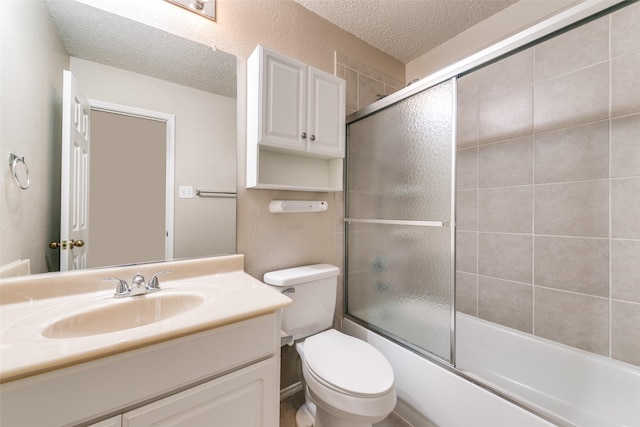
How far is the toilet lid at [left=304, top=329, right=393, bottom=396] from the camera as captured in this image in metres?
1.00

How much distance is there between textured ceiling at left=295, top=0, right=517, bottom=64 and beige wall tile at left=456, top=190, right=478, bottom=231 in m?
1.17

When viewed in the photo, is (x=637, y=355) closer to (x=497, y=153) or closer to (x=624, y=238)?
(x=624, y=238)

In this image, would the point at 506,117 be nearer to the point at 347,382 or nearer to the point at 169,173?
the point at 347,382

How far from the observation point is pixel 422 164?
4.30ft

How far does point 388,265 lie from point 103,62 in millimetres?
1701

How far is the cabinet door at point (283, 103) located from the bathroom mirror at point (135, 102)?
19 cm

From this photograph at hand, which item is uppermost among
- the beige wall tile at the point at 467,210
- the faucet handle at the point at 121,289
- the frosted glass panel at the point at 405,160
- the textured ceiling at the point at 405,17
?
the textured ceiling at the point at 405,17

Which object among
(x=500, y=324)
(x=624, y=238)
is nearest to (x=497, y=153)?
(x=624, y=238)

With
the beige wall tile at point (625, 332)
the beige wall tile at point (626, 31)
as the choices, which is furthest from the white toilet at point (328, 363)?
the beige wall tile at point (626, 31)

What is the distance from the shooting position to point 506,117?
1.64m

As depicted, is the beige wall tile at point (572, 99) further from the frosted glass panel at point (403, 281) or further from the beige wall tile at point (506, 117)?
the frosted glass panel at point (403, 281)

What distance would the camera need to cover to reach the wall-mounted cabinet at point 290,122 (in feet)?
4.21

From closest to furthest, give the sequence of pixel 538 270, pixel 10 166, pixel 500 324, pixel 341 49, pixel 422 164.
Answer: pixel 10 166, pixel 422 164, pixel 538 270, pixel 500 324, pixel 341 49

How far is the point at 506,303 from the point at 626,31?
1560mm
